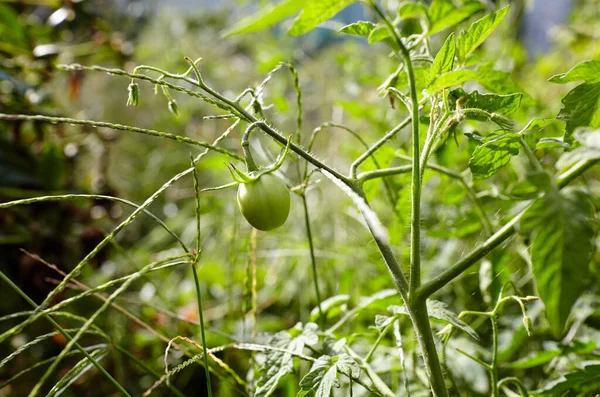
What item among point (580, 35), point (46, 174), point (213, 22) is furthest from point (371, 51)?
point (46, 174)

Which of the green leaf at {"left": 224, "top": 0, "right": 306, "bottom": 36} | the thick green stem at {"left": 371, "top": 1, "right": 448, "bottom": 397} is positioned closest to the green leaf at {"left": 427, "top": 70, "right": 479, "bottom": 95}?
the thick green stem at {"left": 371, "top": 1, "right": 448, "bottom": 397}

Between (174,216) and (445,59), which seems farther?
(174,216)

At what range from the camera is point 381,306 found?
61cm

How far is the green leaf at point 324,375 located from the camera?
0.41 m

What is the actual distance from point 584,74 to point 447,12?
0.14 meters

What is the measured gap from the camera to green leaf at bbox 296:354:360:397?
0.41 m

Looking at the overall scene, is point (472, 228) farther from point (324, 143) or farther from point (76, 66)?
point (324, 143)

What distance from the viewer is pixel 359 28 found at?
16.2 inches

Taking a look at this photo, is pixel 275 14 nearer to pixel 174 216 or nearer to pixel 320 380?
pixel 320 380

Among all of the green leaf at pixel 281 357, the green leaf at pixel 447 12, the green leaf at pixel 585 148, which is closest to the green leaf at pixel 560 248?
the green leaf at pixel 585 148

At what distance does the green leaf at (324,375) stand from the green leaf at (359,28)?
270 mm

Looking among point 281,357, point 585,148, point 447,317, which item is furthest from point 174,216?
point 585,148

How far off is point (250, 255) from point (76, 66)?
1.02 feet

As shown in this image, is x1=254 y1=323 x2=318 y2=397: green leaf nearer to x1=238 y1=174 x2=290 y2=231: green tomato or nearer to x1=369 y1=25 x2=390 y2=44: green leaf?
x1=238 y1=174 x2=290 y2=231: green tomato
